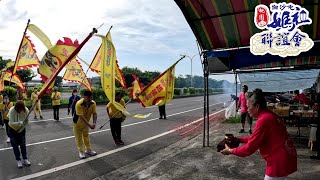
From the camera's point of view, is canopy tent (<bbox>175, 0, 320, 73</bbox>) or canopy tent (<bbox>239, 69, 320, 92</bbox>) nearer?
canopy tent (<bbox>175, 0, 320, 73</bbox>)

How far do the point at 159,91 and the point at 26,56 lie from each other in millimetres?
5351

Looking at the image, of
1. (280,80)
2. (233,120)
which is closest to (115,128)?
(233,120)

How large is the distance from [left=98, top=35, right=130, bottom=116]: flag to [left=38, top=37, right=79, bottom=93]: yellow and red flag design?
1.84m

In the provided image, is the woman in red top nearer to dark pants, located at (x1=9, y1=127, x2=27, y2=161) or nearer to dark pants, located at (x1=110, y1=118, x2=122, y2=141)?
dark pants, located at (x1=9, y1=127, x2=27, y2=161)

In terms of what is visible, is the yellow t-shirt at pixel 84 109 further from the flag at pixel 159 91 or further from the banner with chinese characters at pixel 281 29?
the banner with chinese characters at pixel 281 29

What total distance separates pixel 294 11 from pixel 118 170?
503 cm

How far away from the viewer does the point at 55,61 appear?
855 centimetres

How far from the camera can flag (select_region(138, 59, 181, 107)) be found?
9227 millimetres

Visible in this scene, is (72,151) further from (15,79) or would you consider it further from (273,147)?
(273,147)

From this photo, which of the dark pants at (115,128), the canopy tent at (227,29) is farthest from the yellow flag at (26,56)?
the canopy tent at (227,29)

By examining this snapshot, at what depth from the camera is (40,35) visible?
10078mm

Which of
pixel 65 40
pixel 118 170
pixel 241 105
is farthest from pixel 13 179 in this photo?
pixel 241 105

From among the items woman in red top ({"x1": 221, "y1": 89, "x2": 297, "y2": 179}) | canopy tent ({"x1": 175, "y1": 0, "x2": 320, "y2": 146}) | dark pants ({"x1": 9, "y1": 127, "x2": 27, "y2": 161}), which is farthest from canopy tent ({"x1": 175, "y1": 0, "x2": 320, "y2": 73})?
dark pants ({"x1": 9, "y1": 127, "x2": 27, "y2": 161})

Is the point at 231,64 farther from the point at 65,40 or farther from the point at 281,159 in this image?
the point at 281,159
